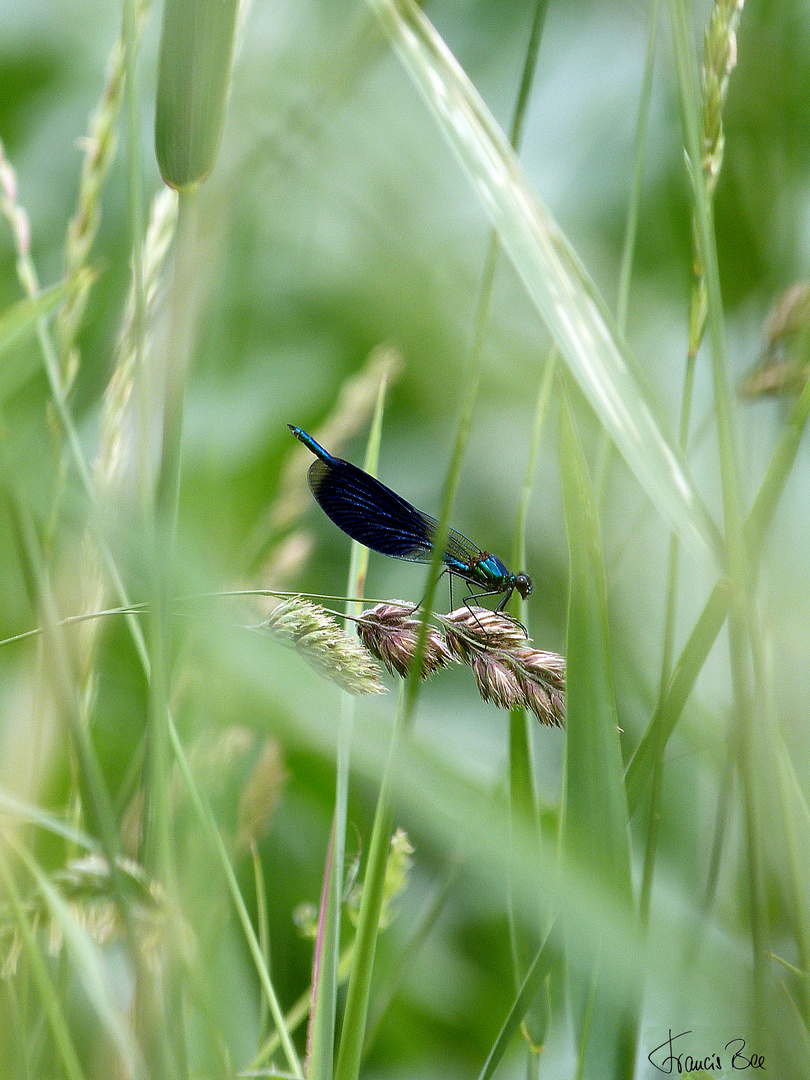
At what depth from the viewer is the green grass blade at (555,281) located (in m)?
0.26

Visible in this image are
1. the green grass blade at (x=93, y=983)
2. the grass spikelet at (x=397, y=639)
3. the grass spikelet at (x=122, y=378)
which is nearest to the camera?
the green grass blade at (x=93, y=983)

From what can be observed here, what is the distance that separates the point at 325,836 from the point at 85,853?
470mm

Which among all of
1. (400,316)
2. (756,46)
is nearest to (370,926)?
Result: (400,316)

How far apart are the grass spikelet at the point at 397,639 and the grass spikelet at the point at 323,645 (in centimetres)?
1

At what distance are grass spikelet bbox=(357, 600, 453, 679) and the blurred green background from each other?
1.0 inches

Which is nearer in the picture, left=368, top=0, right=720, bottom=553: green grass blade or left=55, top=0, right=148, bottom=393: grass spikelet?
left=368, top=0, right=720, bottom=553: green grass blade

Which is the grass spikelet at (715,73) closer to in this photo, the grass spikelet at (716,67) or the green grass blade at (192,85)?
the grass spikelet at (716,67)

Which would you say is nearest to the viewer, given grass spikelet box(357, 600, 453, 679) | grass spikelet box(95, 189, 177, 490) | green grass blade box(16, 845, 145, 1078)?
green grass blade box(16, 845, 145, 1078)

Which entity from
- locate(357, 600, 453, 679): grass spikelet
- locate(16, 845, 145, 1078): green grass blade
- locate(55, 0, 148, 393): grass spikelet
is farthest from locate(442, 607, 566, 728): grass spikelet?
locate(55, 0, 148, 393): grass spikelet

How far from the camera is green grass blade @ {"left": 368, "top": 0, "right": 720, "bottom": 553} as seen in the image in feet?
0.87
